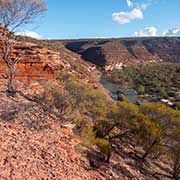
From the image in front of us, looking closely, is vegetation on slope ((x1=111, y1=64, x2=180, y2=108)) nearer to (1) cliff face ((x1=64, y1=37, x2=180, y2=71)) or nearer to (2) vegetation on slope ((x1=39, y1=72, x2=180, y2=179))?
(1) cliff face ((x1=64, y1=37, x2=180, y2=71))

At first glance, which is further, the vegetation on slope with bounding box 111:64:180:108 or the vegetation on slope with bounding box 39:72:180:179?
the vegetation on slope with bounding box 111:64:180:108

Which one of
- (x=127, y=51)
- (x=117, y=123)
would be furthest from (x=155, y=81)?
(x=117, y=123)

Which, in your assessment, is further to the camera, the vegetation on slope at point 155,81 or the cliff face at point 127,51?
the cliff face at point 127,51

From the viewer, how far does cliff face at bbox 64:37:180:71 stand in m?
104

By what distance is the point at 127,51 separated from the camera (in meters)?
120

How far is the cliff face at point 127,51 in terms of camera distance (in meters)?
104

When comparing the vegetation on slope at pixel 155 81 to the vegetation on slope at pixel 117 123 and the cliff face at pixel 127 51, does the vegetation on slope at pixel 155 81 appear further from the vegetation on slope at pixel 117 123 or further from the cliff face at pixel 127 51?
the vegetation on slope at pixel 117 123

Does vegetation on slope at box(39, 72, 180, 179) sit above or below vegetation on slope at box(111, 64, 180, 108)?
above

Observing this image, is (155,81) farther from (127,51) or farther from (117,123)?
(117,123)

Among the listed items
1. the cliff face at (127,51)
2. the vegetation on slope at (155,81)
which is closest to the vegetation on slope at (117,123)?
the vegetation on slope at (155,81)

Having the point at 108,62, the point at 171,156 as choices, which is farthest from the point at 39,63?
the point at 108,62

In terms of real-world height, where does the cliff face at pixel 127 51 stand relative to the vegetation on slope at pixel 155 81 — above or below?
above

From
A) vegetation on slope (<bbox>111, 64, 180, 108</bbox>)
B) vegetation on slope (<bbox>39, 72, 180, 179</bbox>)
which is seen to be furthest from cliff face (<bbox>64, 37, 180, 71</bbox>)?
vegetation on slope (<bbox>39, 72, 180, 179</bbox>)

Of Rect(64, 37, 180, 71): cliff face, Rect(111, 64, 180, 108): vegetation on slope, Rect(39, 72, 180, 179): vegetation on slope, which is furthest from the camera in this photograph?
Rect(64, 37, 180, 71): cliff face
